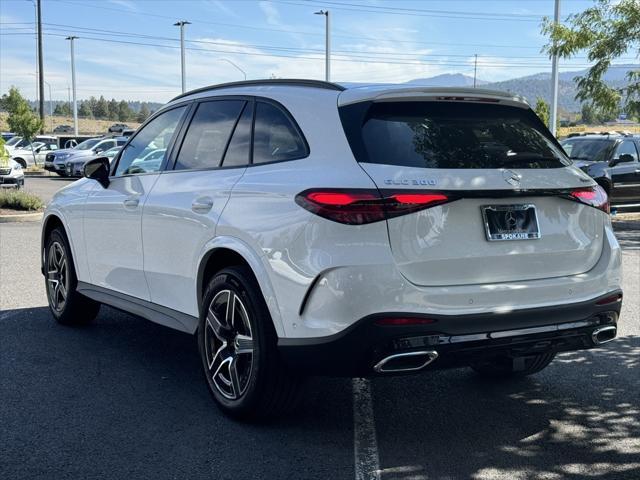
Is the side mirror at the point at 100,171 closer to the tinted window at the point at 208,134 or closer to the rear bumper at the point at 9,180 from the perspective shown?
the tinted window at the point at 208,134

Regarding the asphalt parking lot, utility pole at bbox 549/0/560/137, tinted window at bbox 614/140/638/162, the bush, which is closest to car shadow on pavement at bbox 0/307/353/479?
the asphalt parking lot

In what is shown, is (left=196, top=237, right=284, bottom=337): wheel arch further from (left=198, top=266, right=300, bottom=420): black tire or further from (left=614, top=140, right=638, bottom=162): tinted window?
(left=614, top=140, right=638, bottom=162): tinted window

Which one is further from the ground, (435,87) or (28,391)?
(435,87)

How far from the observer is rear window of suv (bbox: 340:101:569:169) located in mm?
3940

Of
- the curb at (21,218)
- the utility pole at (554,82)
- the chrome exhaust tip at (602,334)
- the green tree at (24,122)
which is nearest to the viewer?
the chrome exhaust tip at (602,334)

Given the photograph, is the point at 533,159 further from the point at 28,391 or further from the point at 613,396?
the point at 28,391

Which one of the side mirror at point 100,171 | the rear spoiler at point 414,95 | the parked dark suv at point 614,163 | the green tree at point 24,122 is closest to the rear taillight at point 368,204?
the rear spoiler at point 414,95

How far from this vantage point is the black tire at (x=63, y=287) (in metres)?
6.74

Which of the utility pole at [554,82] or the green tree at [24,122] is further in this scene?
the green tree at [24,122]

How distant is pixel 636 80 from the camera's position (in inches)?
700

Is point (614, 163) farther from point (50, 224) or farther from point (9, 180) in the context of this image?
point (9, 180)

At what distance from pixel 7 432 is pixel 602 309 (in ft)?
11.0

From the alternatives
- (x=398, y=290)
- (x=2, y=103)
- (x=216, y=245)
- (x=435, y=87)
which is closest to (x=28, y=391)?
(x=216, y=245)

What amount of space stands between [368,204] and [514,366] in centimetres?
201
